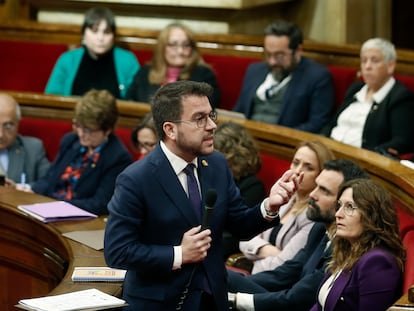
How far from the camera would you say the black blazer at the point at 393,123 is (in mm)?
5145

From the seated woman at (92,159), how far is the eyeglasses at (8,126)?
0.37m

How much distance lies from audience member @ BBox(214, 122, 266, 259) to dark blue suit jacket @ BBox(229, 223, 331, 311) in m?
0.50

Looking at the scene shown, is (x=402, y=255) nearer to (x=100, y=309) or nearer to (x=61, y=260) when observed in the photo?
(x=100, y=309)

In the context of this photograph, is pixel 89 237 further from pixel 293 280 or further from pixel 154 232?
pixel 154 232

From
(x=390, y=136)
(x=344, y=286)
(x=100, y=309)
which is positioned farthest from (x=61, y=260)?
(x=390, y=136)

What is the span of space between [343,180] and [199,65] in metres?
2.22

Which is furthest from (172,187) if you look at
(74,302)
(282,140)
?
(282,140)

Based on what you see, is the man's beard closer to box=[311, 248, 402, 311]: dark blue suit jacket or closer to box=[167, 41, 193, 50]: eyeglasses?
box=[311, 248, 402, 311]: dark blue suit jacket

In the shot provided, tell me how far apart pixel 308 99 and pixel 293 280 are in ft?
5.67

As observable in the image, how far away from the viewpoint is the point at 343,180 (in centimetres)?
397

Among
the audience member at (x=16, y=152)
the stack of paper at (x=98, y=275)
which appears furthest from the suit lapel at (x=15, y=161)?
the stack of paper at (x=98, y=275)

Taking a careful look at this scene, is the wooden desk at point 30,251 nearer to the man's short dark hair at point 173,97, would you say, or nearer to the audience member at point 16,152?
the man's short dark hair at point 173,97

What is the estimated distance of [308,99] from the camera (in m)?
5.70

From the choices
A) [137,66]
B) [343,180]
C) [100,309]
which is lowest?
[100,309]
